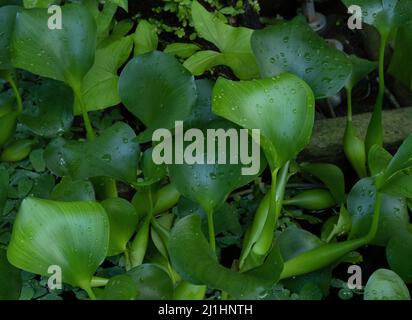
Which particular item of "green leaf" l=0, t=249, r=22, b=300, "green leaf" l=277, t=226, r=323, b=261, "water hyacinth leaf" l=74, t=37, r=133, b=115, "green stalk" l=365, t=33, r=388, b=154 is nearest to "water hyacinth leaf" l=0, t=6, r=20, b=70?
"water hyacinth leaf" l=74, t=37, r=133, b=115

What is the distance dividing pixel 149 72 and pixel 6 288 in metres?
0.44

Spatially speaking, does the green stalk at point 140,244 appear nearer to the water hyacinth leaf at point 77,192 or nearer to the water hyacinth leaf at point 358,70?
the water hyacinth leaf at point 77,192

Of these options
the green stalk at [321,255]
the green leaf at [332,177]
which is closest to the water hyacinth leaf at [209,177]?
the green stalk at [321,255]

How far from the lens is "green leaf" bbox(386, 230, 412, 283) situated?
3.56 ft

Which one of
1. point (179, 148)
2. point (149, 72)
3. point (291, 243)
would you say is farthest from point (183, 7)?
point (291, 243)

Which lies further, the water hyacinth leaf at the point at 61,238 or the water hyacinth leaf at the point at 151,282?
the water hyacinth leaf at the point at 151,282

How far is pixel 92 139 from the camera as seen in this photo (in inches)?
47.6

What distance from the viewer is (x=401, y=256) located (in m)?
1.09

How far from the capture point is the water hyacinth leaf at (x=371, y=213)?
3.81 feet

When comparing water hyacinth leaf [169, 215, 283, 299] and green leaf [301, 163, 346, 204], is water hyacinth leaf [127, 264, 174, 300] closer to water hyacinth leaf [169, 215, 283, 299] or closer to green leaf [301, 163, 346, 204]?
water hyacinth leaf [169, 215, 283, 299]

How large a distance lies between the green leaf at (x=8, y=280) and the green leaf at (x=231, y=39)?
0.58m

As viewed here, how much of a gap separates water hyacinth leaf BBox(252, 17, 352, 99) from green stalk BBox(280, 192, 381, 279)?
0.80 feet

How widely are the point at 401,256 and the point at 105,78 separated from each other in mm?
675
